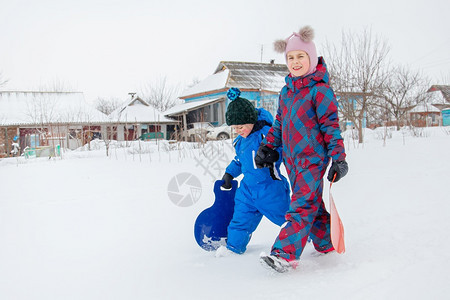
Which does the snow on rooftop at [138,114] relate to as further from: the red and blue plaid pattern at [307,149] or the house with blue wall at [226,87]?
the red and blue plaid pattern at [307,149]

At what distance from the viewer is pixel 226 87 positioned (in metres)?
21.1

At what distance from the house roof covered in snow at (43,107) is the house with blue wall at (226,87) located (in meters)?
5.40

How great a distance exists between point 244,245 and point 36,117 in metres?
21.6

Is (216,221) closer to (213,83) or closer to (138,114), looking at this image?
(213,83)

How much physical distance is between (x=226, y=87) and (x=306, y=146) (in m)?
19.6

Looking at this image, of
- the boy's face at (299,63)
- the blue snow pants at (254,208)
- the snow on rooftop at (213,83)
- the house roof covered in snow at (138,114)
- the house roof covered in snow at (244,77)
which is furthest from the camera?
the house roof covered in snow at (138,114)

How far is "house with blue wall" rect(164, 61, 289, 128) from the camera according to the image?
830 inches

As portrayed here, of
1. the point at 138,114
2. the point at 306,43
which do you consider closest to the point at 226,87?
the point at 138,114

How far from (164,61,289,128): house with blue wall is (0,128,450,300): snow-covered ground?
645 inches

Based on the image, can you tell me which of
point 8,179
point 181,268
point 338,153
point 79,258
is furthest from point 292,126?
point 8,179

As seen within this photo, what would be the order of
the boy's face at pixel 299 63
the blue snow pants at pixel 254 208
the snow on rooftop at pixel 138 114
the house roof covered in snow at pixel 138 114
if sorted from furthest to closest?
the snow on rooftop at pixel 138 114 → the house roof covered in snow at pixel 138 114 → the blue snow pants at pixel 254 208 → the boy's face at pixel 299 63

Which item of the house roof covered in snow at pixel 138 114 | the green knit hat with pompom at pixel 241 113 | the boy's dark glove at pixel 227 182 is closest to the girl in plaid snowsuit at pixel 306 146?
the green knit hat with pompom at pixel 241 113

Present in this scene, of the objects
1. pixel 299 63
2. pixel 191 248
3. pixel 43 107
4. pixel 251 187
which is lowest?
pixel 191 248

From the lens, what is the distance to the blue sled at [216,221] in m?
2.26
